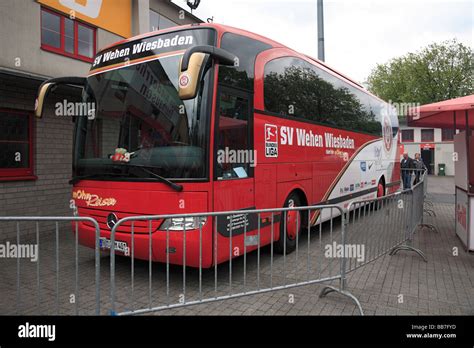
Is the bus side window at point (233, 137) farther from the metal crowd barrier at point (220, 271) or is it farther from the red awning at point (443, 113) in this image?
the red awning at point (443, 113)

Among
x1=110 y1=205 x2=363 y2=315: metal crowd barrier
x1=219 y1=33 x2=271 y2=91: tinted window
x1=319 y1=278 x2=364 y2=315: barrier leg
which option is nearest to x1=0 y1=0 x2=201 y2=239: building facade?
x1=110 y1=205 x2=363 y2=315: metal crowd barrier

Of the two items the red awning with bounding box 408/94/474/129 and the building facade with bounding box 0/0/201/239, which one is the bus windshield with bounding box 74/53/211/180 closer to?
the building facade with bounding box 0/0/201/239

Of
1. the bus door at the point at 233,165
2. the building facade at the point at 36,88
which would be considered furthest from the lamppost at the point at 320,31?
the bus door at the point at 233,165

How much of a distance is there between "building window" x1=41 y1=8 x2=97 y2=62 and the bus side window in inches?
219

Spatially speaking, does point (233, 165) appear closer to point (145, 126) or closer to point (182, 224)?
point (182, 224)

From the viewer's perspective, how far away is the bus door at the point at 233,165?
14.7 ft

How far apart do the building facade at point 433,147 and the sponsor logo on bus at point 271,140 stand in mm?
34442

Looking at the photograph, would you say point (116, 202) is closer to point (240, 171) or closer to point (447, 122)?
point (240, 171)

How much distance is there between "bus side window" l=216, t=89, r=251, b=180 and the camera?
15.0ft

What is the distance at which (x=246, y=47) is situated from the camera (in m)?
5.23

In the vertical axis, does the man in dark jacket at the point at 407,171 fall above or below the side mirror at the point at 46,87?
below

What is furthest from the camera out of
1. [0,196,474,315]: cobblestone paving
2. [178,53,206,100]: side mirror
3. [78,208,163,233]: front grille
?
[78,208,163,233]: front grille
